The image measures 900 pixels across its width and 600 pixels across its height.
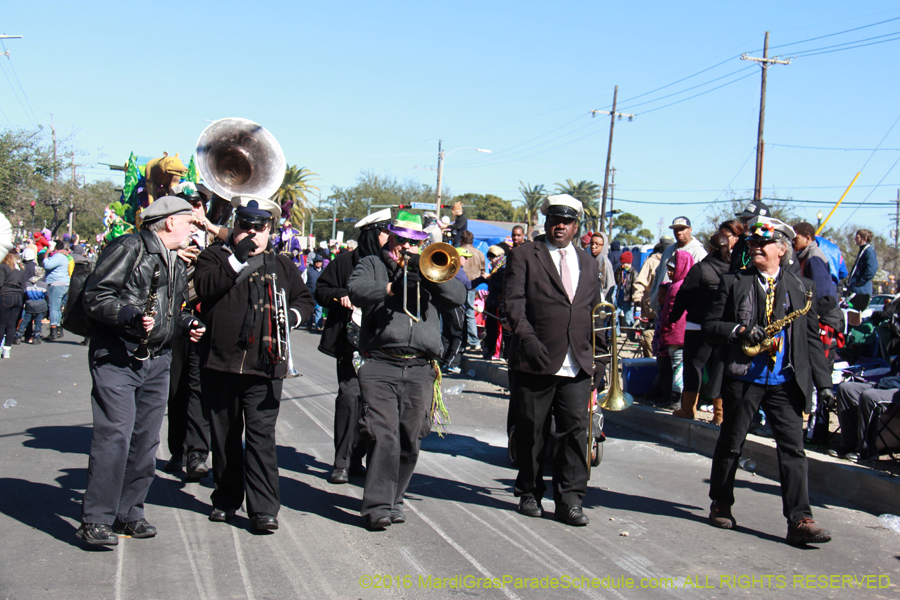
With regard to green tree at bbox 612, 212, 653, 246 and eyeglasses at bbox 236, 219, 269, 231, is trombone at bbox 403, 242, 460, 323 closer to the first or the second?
eyeglasses at bbox 236, 219, 269, 231

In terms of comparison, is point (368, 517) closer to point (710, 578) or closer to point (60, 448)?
point (710, 578)

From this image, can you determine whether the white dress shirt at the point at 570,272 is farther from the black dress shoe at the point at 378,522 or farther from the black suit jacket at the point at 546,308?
the black dress shoe at the point at 378,522

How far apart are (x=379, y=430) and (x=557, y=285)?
5.21ft

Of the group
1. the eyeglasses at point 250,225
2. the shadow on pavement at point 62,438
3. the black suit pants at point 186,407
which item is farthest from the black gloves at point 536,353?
the shadow on pavement at point 62,438

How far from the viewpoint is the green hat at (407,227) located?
5.10m

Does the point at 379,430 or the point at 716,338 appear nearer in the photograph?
the point at 379,430

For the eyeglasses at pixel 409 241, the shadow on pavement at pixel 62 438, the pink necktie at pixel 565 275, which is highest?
the eyeglasses at pixel 409 241

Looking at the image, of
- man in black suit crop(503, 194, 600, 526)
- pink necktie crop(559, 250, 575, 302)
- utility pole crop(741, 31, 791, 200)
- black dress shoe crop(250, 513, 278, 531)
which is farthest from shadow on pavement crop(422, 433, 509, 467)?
utility pole crop(741, 31, 791, 200)

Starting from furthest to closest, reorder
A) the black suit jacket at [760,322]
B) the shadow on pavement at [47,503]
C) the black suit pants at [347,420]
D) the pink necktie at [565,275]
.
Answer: the black suit pants at [347,420] → the pink necktie at [565,275] → the black suit jacket at [760,322] → the shadow on pavement at [47,503]

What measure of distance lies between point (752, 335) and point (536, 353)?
1.42 metres

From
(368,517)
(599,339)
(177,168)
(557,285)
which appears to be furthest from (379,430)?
(177,168)

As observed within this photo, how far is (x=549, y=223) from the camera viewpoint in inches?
219

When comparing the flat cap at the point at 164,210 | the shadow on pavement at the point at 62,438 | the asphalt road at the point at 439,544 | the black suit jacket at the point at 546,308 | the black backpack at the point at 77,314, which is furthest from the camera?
the shadow on pavement at the point at 62,438

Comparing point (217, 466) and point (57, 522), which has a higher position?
point (217, 466)
